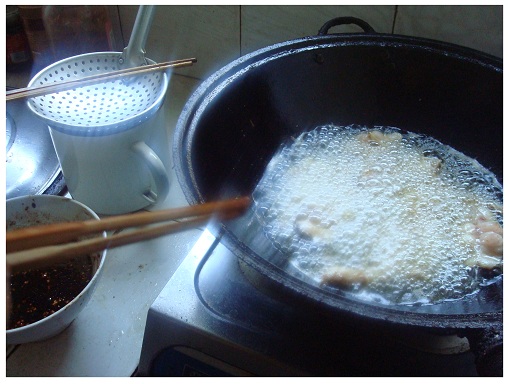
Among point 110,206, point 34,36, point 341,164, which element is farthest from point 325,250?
point 34,36

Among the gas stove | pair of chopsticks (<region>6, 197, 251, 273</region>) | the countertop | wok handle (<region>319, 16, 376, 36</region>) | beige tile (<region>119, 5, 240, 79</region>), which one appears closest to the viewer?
pair of chopsticks (<region>6, 197, 251, 273</region>)

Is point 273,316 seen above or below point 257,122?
below

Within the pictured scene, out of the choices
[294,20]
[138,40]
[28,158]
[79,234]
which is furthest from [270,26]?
[79,234]

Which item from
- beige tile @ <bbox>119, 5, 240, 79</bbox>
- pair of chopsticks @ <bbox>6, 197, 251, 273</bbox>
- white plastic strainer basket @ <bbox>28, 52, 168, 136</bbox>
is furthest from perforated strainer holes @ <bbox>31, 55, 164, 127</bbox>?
pair of chopsticks @ <bbox>6, 197, 251, 273</bbox>

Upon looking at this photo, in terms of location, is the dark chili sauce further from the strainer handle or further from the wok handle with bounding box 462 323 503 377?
the wok handle with bounding box 462 323 503 377

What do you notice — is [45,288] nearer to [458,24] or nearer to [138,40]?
[138,40]
